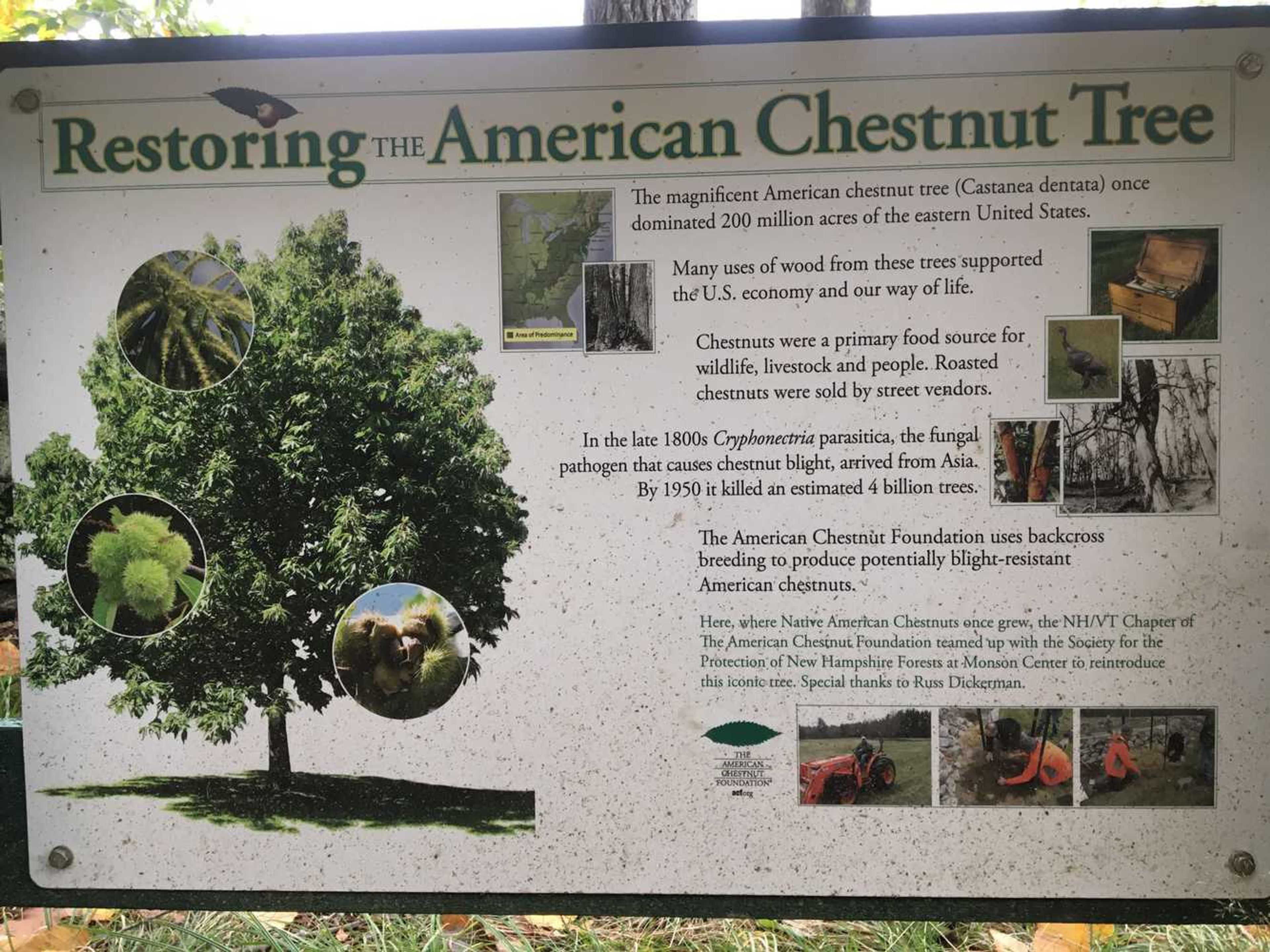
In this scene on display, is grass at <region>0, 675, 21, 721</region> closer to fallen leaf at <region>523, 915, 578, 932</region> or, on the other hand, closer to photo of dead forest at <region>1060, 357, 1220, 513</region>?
fallen leaf at <region>523, 915, 578, 932</region>

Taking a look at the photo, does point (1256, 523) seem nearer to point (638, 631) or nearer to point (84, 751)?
point (638, 631)

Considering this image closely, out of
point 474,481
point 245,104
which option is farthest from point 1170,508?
point 245,104

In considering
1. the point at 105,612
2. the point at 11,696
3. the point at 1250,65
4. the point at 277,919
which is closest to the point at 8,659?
the point at 11,696

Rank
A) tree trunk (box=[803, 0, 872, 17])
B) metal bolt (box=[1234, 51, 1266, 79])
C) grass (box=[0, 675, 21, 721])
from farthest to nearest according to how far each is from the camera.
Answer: grass (box=[0, 675, 21, 721]) → tree trunk (box=[803, 0, 872, 17]) → metal bolt (box=[1234, 51, 1266, 79])

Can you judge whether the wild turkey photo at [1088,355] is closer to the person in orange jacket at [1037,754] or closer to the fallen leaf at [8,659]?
the person in orange jacket at [1037,754]

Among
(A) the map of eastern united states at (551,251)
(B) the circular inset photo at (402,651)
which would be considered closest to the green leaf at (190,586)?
(B) the circular inset photo at (402,651)

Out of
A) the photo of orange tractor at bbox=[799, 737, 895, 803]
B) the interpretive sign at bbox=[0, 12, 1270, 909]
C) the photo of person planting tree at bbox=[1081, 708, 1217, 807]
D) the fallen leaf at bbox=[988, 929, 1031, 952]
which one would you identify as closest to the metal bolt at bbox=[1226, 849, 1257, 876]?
the interpretive sign at bbox=[0, 12, 1270, 909]

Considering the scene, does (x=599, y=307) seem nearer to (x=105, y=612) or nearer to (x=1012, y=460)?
(x=1012, y=460)

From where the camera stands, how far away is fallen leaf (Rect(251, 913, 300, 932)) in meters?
2.59

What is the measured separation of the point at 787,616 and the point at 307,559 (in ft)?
3.60

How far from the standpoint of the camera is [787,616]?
2072 mm

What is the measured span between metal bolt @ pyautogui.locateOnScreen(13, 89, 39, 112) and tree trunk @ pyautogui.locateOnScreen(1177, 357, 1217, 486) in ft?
8.53

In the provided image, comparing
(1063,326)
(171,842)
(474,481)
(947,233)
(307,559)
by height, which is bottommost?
(171,842)

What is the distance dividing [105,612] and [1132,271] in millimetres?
2415
